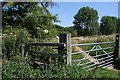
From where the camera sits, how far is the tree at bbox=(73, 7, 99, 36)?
184 feet

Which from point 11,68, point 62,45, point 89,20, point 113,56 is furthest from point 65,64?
point 89,20

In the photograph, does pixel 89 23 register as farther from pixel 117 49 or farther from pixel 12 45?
pixel 12 45

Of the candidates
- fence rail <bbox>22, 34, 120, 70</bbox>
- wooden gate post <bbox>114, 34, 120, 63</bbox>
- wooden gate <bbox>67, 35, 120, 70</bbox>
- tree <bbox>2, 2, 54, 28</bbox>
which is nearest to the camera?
fence rail <bbox>22, 34, 120, 70</bbox>

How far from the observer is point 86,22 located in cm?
6362

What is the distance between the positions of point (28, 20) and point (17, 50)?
7.07 m

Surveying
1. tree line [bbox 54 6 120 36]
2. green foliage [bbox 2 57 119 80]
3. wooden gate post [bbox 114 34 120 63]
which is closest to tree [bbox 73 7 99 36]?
tree line [bbox 54 6 120 36]

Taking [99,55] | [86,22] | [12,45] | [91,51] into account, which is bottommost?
[99,55]

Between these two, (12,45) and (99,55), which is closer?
(12,45)

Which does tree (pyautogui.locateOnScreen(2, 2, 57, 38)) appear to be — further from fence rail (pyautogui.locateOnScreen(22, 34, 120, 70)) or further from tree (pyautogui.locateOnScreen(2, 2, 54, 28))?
fence rail (pyautogui.locateOnScreen(22, 34, 120, 70))

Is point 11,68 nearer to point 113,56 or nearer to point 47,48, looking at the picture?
point 47,48

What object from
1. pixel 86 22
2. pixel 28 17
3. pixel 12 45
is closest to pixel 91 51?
pixel 12 45

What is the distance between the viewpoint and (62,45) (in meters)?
6.31

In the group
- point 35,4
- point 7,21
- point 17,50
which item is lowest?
point 17,50

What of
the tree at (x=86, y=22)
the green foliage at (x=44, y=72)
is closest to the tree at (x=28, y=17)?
the green foliage at (x=44, y=72)
